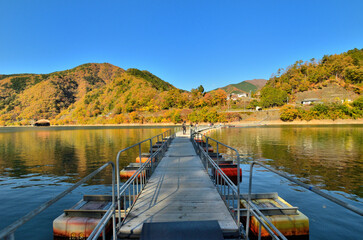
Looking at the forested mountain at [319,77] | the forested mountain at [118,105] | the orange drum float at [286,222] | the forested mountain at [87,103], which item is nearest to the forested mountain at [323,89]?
the forested mountain at [319,77]

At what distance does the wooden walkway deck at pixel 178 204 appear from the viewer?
4.23 meters

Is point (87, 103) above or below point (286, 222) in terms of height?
above

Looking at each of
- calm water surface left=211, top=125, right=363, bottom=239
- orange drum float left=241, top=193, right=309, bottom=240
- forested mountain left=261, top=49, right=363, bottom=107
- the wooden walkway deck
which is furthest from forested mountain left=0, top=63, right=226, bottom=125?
orange drum float left=241, top=193, right=309, bottom=240

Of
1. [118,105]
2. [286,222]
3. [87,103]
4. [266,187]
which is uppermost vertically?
[87,103]

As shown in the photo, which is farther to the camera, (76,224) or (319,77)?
(319,77)

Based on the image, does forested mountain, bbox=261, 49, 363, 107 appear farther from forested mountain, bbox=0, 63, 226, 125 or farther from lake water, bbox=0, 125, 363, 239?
lake water, bbox=0, 125, 363, 239

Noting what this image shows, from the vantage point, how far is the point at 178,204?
5199 millimetres

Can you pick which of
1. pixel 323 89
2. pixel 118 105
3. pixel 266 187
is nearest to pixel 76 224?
pixel 266 187

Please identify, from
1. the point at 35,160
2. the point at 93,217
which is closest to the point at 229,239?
the point at 93,217

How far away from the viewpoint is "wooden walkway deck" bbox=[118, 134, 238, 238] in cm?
423

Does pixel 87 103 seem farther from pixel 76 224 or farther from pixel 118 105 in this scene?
pixel 76 224

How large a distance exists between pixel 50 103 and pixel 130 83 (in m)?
75.6

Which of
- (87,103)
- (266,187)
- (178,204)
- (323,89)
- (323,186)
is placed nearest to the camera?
(178,204)

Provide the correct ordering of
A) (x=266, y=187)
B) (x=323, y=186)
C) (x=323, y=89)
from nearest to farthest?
1. (x=323, y=186)
2. (x=266, y=187)
3. (x=323, y=89)
